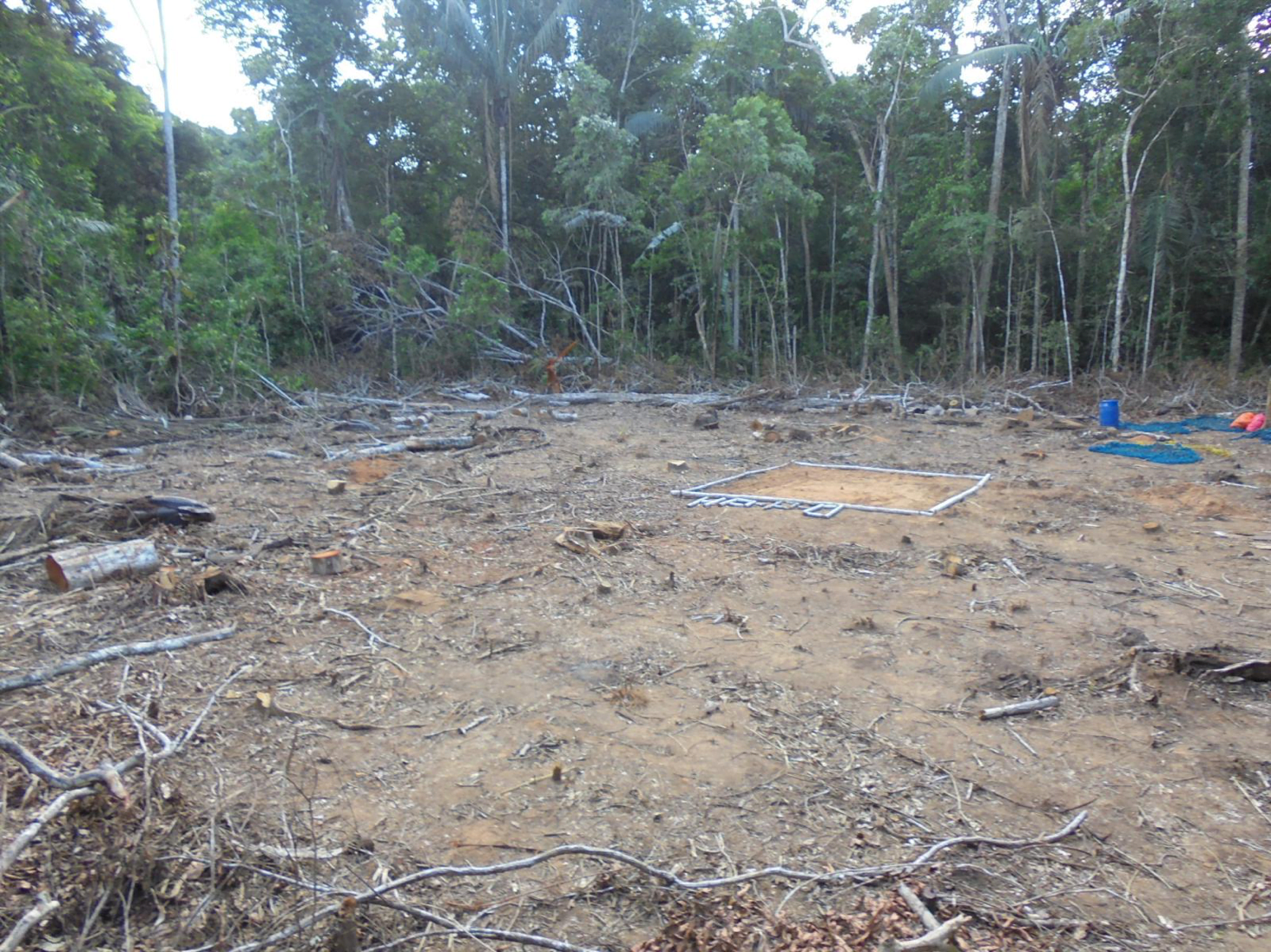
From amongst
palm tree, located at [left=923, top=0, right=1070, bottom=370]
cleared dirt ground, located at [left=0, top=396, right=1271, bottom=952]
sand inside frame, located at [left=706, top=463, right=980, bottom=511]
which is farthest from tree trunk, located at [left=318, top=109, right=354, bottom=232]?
sand inside frame, located at [left=706, top=463, right=980, bottom=511]

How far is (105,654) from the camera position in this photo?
332 cm

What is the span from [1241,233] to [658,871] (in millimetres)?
13638

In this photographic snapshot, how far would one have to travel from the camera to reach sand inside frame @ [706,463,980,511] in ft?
21.0

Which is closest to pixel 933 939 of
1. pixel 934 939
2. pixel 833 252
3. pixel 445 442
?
pixel 934 939

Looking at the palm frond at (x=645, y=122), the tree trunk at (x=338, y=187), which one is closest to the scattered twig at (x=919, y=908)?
the palm frond at (x=645, y=122)

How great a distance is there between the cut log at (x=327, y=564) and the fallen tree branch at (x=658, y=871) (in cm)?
273

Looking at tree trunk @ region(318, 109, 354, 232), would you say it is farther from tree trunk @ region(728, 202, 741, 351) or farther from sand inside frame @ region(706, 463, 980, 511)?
sand inside frame @ region(706, 463, 980, 511)

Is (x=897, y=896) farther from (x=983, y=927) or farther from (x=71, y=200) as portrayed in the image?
(x=71, y=200)

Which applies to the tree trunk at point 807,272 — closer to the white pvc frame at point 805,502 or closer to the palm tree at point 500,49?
the palm tree at point 500,49

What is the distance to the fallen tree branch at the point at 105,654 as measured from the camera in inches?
121

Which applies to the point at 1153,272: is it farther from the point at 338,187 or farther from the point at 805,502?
the point at 338,187

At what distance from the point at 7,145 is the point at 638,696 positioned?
35.1 ft

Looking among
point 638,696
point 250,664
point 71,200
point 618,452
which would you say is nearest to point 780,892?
point 638,696

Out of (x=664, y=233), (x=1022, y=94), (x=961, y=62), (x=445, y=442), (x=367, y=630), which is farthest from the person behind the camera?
(x=664, y=233)
